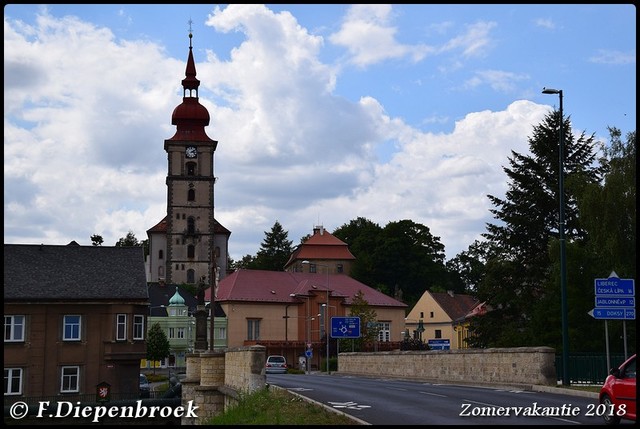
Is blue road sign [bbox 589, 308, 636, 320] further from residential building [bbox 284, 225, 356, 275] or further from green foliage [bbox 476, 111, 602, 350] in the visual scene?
residential building [bbox 284, 225, 356, 275]

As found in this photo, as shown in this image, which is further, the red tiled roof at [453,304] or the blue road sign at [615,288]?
the red tiled roof at [453,304]

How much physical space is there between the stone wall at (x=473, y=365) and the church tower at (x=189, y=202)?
67583 mm

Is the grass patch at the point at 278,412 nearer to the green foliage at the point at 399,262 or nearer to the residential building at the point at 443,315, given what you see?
the residential building at the point at 443,315

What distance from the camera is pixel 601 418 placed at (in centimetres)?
1859

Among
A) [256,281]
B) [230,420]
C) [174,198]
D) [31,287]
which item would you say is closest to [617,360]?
[230,420]

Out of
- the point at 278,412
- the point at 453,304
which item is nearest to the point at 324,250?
the point at 453,304

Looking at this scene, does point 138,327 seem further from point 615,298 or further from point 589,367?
point 615,298

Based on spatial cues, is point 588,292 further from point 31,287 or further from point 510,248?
point 31,287

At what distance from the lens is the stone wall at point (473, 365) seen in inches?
1212

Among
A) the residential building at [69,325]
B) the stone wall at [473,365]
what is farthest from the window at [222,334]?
the stone wall at [473,365]

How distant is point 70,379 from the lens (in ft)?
178

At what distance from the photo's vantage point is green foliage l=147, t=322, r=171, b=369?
8212cm

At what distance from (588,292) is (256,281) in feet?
174

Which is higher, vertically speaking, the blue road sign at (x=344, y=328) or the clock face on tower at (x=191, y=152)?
the clock face on tower at (x=191, y=152)
